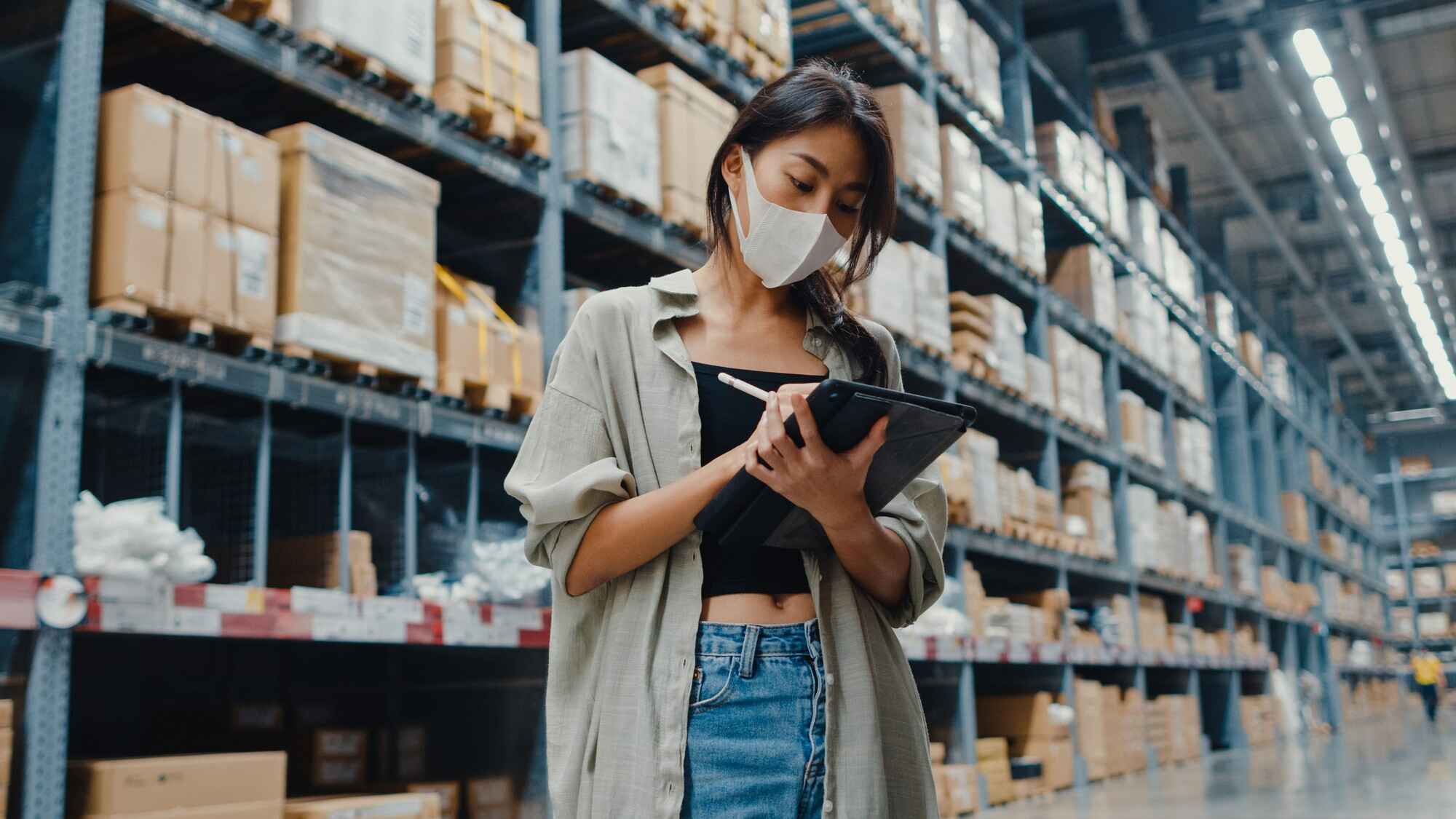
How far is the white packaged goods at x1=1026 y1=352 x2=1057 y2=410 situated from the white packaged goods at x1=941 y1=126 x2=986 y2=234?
1.17 m

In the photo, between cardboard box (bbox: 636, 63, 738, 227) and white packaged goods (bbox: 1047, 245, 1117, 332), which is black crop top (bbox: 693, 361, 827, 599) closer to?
cardboard box (bbox: 636, 63, 738, 227)

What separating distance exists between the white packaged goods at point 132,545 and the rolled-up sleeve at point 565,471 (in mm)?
1820

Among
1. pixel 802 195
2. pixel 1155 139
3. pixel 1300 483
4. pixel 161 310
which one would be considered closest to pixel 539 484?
pixel 802 195

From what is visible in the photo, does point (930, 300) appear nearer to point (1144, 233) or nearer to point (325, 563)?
point (325, 563)

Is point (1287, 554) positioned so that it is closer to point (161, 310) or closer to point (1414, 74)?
→ point (1414, 74)

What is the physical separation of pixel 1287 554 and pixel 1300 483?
1.14 metres

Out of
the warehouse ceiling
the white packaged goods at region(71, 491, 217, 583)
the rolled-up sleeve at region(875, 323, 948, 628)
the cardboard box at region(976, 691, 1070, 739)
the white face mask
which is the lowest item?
the cardboard box at region(976, 691, 1070, 739)

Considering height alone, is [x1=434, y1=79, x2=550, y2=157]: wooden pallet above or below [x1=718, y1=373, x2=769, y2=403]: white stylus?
above

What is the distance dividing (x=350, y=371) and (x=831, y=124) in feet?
8.10

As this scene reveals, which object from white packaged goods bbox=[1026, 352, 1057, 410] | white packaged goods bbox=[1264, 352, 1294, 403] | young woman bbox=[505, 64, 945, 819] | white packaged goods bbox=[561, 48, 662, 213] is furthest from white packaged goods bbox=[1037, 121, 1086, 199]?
young woman bbox=[505, 64, 945, 819]

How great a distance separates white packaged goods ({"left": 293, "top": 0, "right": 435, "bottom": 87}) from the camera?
12.6 ft

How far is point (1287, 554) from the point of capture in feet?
56.3

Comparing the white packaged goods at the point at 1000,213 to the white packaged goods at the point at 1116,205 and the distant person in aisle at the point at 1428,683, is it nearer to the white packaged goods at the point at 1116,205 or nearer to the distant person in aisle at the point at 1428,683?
the white packaged goods at the point at 1116,205

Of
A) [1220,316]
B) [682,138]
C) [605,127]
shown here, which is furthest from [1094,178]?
[605,127]
